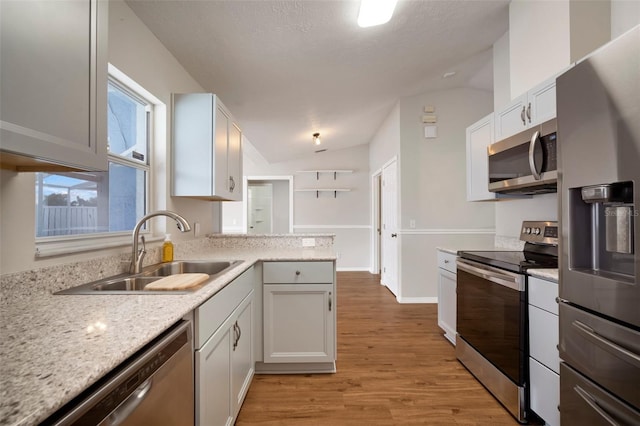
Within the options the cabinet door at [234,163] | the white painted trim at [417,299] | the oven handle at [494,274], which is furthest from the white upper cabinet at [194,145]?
the white painted trim at [417,299]

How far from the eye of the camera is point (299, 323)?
6.84 feet

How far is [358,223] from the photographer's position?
20.5 feet

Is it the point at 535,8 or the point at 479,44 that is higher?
the point at 479,44

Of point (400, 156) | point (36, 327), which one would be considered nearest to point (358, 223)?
point (400, 156)

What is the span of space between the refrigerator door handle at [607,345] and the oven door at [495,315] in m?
0.51

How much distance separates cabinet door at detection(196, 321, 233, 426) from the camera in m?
1.10

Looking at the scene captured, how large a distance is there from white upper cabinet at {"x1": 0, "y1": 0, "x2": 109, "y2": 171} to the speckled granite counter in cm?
200

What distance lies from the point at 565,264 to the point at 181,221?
1.74 metres

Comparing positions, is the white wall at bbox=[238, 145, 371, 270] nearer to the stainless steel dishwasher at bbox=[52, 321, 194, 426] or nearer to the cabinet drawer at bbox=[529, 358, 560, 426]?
the cabinet drawer at bbox=[529, 358, 560, 426]

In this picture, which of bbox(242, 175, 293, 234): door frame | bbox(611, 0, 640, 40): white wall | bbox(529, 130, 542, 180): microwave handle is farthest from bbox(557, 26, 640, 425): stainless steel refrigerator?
bbox(242, 175, 293, 234): door frame

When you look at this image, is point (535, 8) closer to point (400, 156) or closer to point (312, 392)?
point (400, 156)

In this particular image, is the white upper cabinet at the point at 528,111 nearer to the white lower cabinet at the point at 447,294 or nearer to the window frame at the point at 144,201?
the white lower cabinet at the point at 447,294

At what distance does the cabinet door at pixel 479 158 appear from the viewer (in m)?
2.36

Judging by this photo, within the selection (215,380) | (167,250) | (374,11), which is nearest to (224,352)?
(215,380)
